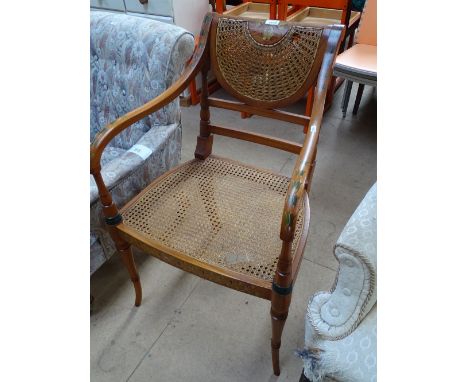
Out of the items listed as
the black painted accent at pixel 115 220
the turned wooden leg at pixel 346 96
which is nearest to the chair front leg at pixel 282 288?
the black painted accent at pixel 115 220

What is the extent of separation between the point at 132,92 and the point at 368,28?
1495mm

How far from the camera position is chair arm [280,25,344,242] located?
0.71 m

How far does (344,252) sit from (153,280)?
0.92m

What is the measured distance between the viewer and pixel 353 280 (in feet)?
2.44

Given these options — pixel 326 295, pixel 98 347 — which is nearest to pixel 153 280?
pixel 98 347

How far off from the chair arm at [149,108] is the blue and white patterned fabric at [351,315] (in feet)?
2.13

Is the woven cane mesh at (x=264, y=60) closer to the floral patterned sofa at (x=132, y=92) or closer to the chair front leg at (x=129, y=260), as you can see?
the floral patterned sofa at (x=132, y=92)

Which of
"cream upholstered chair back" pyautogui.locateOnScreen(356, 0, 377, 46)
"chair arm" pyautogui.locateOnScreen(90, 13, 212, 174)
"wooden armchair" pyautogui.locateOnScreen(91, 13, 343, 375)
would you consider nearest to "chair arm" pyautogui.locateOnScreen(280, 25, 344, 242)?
"wooden armchair" pyautogui.locateOnScreen(91, 13, 343, 375)

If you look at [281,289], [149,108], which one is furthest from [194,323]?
[149,108]

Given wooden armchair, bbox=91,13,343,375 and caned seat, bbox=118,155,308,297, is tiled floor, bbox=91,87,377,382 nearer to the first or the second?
wooden armchair, bbox=91,13,343,375

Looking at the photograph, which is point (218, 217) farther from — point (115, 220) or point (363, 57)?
point (363, 57)

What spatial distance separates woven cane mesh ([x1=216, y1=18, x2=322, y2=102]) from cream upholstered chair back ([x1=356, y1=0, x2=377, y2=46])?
48.0 inches

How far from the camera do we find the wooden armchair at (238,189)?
899mm

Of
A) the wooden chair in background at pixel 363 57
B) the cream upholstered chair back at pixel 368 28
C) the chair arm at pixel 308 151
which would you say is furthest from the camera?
the cream upholstered chair back at pixel 368 28
